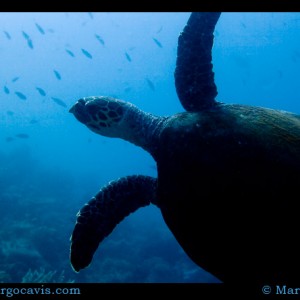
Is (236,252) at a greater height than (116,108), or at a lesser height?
lesser

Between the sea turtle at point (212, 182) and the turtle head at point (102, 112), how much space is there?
1 cm

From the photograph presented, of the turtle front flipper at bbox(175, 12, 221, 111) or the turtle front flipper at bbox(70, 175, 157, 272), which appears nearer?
the turtle front flipper at bbox(175, 12, 221, 111)

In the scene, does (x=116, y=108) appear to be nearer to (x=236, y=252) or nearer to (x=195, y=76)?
(x=195, y=76)

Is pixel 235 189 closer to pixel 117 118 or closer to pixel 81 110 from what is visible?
pixel 117 118

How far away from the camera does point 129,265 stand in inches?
479

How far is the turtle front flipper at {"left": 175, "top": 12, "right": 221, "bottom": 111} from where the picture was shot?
3107mm

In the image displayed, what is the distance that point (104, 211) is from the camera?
3.34m

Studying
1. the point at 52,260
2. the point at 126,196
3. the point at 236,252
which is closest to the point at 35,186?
the point at 52,260

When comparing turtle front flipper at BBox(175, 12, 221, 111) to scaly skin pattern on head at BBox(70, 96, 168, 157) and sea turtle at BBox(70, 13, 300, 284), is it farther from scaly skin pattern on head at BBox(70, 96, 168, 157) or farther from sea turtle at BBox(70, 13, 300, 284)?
scaly skin pattern on head at BBox(70, 96, 168, 157)

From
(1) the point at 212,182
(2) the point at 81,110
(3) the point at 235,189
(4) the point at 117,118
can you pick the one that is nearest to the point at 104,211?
(4) the point at 117,118

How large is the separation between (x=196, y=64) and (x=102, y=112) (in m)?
1.24

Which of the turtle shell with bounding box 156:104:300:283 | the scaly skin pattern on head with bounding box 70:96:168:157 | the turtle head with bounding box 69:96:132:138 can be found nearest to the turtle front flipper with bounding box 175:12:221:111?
the turtle shell with bounding box 156:104:300:283

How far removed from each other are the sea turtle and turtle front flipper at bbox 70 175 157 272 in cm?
1
